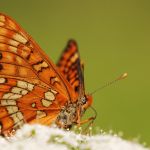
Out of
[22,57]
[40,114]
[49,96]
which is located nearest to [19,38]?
[22,57]

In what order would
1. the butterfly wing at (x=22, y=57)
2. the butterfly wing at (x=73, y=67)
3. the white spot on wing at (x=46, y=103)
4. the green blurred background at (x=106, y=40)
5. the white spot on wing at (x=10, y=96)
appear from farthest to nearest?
the green blurred background at (x=106, y=40), the butterfly wing at (x=73, y=67), the white spot on wing at (x=46, y=103), the white spot on wing at (x=10, y=96), the butterfly wing at (x=22, y=57)

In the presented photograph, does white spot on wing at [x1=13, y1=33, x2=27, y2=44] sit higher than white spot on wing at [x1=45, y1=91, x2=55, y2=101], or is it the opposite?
white spot on wing at [x1=13, y1=33, x2=27, y2=44]

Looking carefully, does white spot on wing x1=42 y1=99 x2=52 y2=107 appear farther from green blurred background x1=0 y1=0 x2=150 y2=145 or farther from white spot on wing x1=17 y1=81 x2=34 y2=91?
green blurred background x1=0 y1=0 x2=150 y2=145

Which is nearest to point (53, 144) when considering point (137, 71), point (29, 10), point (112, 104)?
point (112, 104)

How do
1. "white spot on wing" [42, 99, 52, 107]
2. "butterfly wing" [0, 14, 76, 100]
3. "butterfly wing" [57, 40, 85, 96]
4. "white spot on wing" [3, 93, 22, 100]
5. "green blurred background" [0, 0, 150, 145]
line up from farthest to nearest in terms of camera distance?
"green blurred background" [0, 0, 150, 145], "butterfly wing" [57, 40, 85, 96], "white spot on wing" [42, 99, 52, 107], "white spot on wing" [3, 93, 22, 100], "butterfly wing" [0, 14, 76, 100]

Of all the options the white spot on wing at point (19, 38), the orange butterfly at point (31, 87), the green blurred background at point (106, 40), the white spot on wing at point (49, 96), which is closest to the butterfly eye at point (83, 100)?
the orange butterfly at point (31, 87)

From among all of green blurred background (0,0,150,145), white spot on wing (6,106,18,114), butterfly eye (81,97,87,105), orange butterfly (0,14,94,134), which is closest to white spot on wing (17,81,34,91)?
orange butterfly (0,14,94,134)

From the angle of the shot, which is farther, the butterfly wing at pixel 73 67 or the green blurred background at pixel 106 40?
the green blurred background at pixel 106 40

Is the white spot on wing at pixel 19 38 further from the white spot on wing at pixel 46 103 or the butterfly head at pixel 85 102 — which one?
the butterfly head at pixel 85 102
